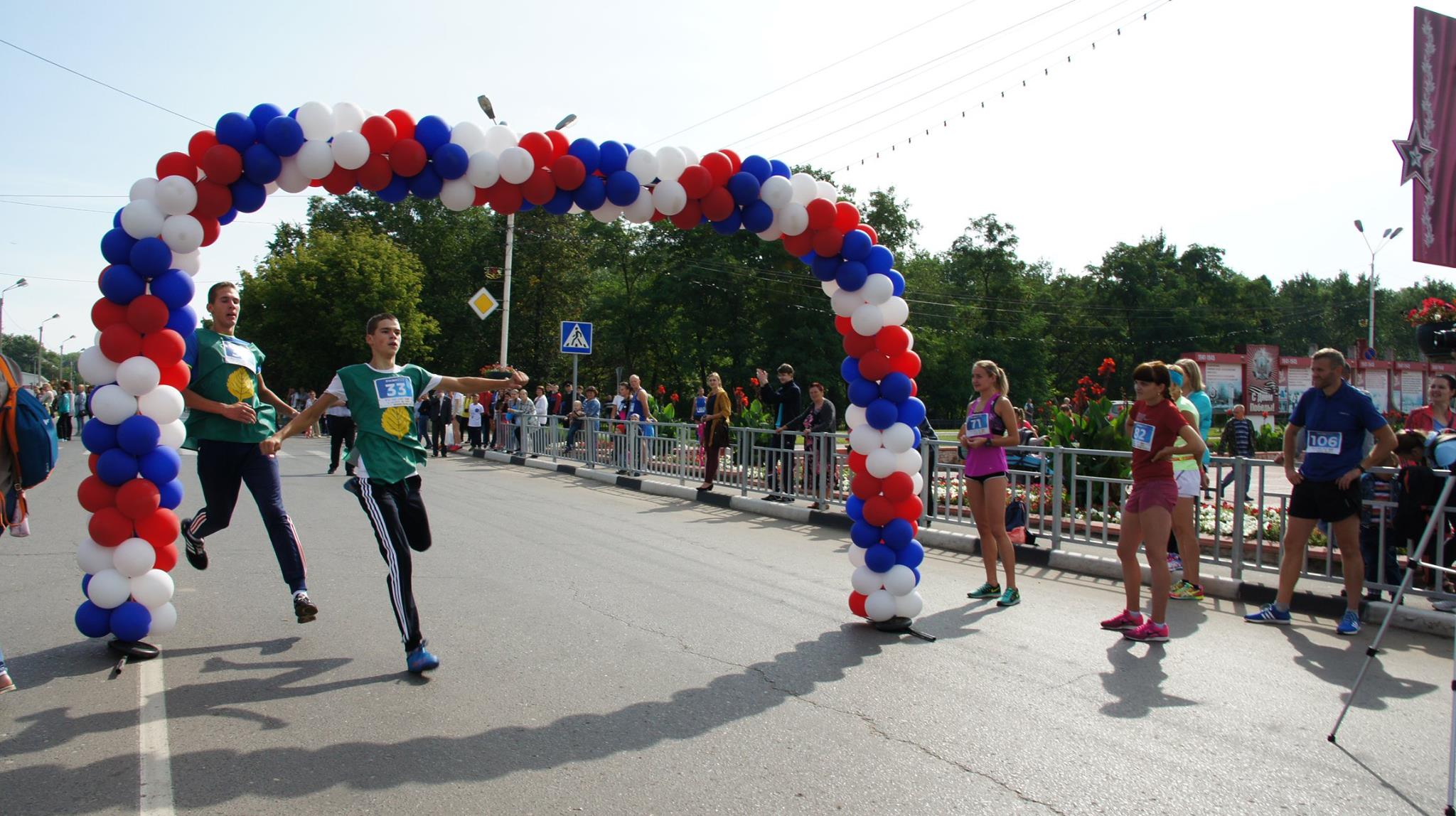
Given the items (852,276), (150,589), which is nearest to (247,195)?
(150,589)

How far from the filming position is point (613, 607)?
6.42 metres

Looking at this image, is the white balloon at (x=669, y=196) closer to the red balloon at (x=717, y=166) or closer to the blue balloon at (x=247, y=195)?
the red balloon at (x=717, y=166)

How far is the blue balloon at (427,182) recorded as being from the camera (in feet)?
17.1

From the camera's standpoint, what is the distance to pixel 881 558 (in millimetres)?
5949

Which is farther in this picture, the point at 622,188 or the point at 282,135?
the point at 622,188

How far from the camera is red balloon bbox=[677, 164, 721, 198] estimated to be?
5578 mm

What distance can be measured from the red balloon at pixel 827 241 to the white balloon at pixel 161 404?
3.86 metres

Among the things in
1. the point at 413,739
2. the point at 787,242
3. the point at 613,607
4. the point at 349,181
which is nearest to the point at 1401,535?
the point at 787,242

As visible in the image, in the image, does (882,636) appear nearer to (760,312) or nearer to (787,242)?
(787,242)

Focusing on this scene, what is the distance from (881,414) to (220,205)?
409cm

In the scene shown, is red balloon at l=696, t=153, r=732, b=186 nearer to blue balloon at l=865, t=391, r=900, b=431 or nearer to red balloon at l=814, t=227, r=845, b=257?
red balloon at l=814, t=227, r=845, b=257

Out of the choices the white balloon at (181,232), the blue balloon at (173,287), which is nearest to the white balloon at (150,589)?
the blue balloon at (173,287)

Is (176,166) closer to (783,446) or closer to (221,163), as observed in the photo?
(221,163)

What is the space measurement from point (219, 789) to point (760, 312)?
39056 mm
